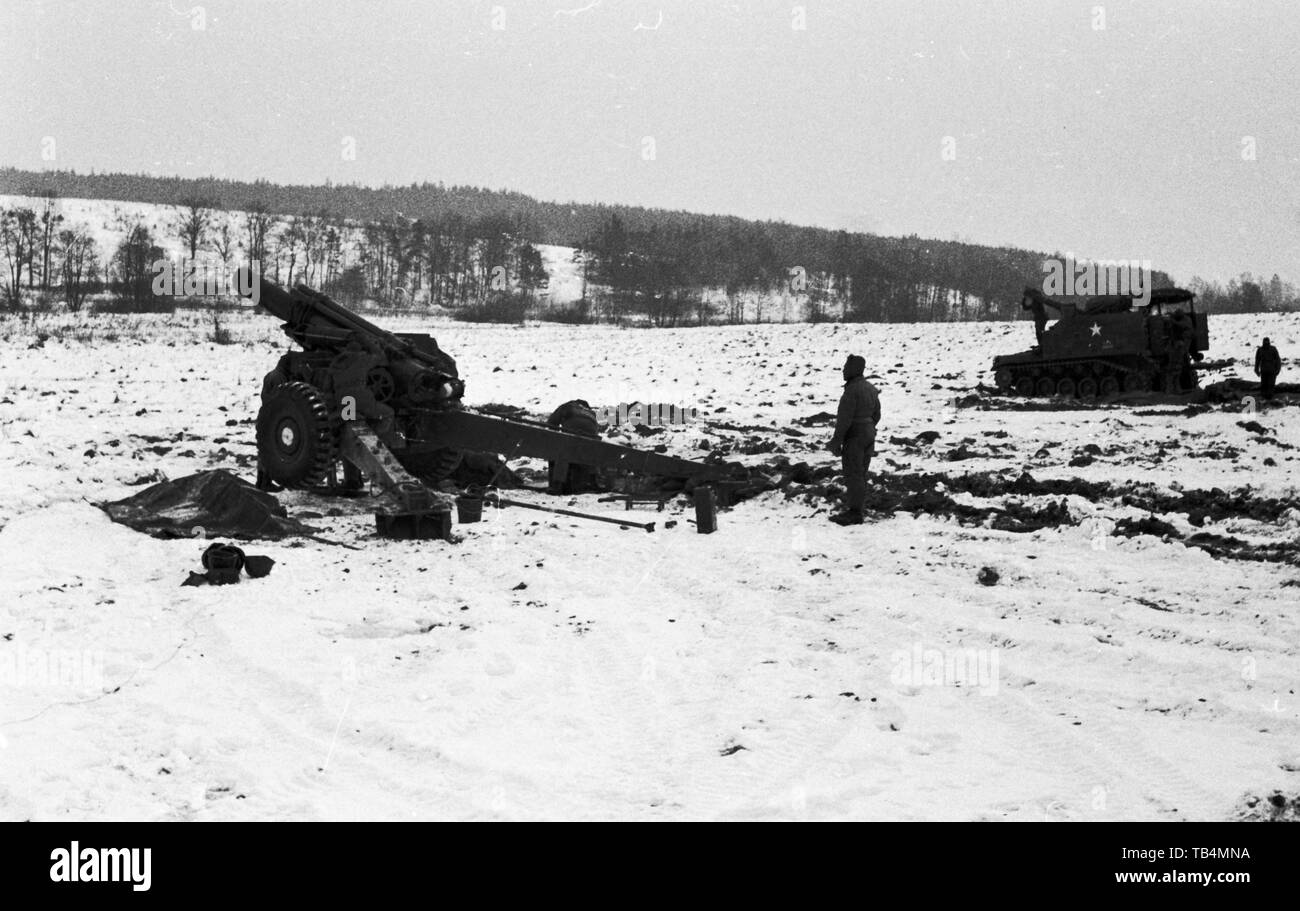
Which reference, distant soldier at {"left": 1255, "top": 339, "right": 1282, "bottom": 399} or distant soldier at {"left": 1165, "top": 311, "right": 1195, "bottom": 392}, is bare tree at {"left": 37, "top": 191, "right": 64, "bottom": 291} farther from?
distant soldier at {"left": 1255, "top": 339, "right": 1282, "bottom": 399}

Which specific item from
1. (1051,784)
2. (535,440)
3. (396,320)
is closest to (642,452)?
(535,440)

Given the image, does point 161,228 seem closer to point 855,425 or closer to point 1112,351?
point 1112,351

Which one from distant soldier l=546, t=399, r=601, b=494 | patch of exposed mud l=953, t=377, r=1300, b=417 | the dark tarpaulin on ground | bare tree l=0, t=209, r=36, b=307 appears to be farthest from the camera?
bare tree l=0, t=209, r=36, b=307

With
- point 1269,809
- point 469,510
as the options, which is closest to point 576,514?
point 469,510

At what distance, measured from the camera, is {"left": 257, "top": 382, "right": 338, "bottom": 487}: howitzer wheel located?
10531 mm

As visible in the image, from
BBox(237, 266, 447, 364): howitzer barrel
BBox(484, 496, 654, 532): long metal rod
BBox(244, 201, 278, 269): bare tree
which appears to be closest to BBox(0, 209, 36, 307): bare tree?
BBox(244, 201, 278, 269): bare tree

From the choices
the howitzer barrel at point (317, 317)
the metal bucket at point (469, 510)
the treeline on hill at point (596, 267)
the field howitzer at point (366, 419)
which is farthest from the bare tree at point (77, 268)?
the metal bucket at point (469, 510)

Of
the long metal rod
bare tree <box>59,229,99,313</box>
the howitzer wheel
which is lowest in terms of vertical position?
the long metal rod

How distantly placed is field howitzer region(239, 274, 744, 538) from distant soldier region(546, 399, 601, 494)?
Answer: 459 mm

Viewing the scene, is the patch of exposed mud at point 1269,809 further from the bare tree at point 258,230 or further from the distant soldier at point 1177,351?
the bare tree at point 258,230

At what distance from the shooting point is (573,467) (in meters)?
11.8

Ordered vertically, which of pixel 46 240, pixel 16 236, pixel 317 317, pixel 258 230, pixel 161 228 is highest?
pixel 161 228

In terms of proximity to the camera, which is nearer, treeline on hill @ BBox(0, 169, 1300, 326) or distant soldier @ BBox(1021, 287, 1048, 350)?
distant soldier @ BBox(1021, 287, 1048, 350)

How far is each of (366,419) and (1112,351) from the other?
60.4ft
